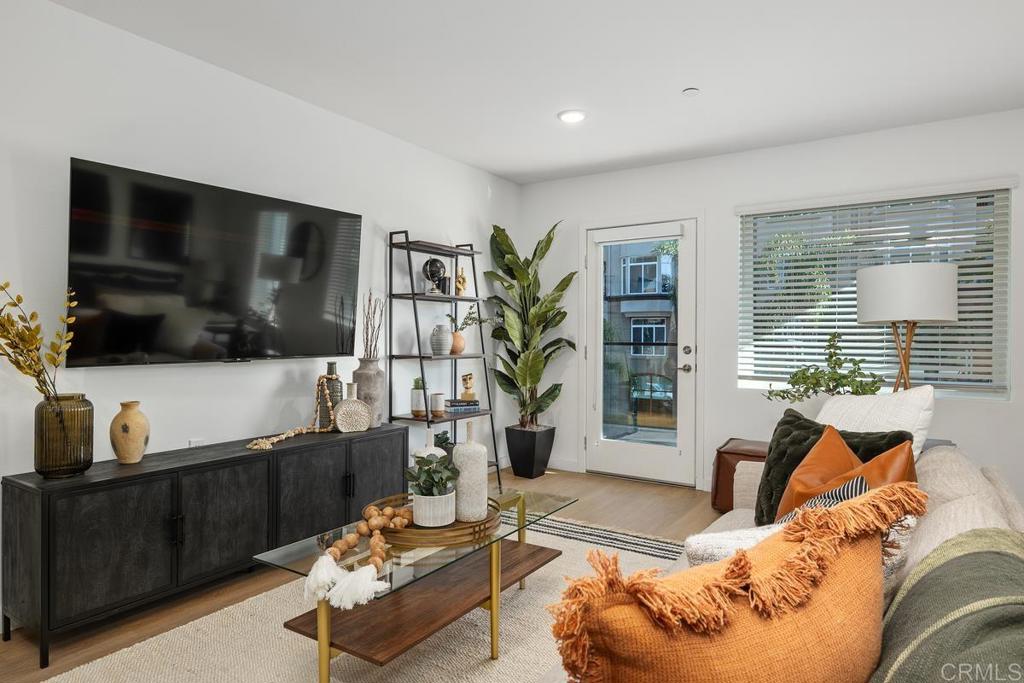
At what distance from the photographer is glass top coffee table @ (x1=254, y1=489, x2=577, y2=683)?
183cm

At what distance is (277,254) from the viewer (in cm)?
336

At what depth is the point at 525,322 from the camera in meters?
5.12

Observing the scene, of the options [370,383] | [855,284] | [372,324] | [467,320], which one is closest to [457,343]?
[467,320]

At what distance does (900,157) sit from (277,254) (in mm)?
3805

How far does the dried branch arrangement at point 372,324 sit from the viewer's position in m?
3.99

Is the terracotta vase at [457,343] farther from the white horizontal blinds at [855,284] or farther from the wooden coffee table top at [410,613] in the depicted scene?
the wooden coffee table top at [410,613]

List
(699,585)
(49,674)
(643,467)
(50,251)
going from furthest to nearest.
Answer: (643,467)
(50,251)
(49,674)
(699,585)

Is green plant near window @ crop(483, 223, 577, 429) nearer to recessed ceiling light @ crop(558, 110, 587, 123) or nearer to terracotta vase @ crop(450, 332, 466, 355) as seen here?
terracotta vase @ crop(450, 332, 466, 355)

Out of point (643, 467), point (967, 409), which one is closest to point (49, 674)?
point (643, 467)

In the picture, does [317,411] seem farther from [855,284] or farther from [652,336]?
[855,284]

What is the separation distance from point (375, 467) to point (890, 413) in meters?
2.47

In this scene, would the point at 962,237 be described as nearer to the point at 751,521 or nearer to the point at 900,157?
the point at 900,157

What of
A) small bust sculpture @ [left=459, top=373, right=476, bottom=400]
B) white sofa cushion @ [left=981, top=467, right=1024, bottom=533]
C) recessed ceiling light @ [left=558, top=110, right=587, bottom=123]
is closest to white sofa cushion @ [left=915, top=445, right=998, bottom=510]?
white sofa cushion @ [left=981, top=467, right=1024, bottom=533]

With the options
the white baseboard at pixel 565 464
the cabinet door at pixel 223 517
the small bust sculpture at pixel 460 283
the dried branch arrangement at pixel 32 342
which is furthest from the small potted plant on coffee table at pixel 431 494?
the white baseboard at pixel 565 464
